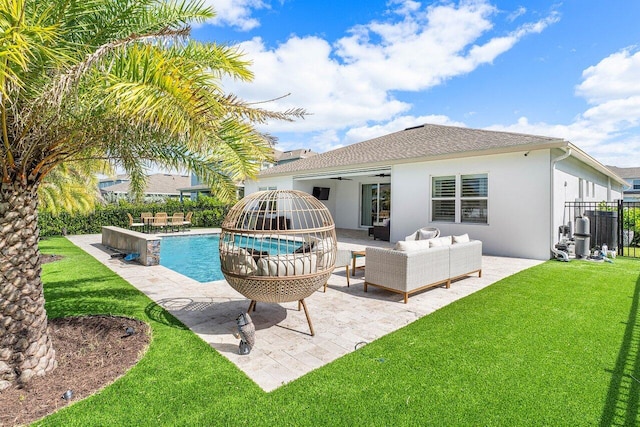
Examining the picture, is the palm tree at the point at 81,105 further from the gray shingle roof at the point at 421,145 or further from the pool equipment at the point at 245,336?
the gray shingle roof at the point at 421,145

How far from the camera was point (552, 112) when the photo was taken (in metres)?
17.0

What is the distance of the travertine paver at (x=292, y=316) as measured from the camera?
3.74 m

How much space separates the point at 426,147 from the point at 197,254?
10.5 meters

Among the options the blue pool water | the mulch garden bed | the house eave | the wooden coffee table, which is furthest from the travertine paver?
the house eave

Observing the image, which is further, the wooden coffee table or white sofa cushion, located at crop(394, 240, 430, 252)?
the wooden coffee table

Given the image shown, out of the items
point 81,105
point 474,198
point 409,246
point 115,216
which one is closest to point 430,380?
point 409,246

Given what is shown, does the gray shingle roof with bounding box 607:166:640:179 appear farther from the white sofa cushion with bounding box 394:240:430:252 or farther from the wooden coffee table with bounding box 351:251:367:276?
the white sofa cushion with bounding box 394:240:430:252

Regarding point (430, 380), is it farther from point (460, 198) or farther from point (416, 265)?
point (460, 198)

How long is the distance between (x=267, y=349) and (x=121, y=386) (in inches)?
61.5

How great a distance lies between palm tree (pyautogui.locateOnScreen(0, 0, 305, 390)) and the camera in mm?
2756

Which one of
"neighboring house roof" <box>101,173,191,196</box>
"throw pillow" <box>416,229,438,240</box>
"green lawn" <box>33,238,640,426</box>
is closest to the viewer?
"green lawn" <box>33,238,640,426</box>

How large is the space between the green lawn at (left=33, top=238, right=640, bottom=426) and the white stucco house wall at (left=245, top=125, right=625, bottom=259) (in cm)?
548

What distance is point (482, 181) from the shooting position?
37.8ft

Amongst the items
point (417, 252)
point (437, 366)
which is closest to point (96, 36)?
point (437, 366)
